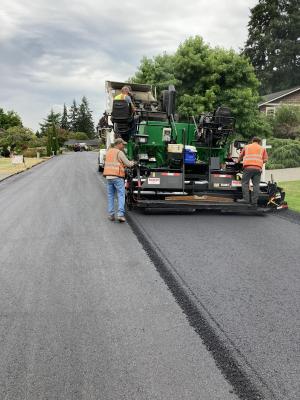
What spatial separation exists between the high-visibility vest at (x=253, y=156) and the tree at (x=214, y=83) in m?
13.4

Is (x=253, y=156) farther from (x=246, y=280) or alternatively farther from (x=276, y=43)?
(x=276, y=43)

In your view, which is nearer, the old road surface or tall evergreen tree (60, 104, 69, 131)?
the old road surface

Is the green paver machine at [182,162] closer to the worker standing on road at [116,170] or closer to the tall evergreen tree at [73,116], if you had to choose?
the worker standing on road at [116,170]

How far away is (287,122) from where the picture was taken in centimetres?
2984

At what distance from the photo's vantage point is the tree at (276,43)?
2566 inches

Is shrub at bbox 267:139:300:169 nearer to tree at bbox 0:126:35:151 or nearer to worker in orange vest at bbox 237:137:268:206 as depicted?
worker in orange vest at bbox 237:137:268:206

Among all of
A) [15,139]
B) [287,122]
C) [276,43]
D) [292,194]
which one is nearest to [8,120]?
[15,139]

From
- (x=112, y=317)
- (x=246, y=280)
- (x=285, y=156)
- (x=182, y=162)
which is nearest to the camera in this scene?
(x=112, y=317)

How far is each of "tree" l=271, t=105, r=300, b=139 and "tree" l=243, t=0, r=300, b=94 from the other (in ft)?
126

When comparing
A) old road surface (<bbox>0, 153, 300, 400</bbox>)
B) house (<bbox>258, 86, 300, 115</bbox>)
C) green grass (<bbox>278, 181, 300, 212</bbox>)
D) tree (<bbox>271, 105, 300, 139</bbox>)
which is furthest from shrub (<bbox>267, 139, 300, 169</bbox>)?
house (<bbox>258, 86, 300, 115</bbox>)

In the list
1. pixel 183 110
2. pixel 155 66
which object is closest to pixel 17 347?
pixel 183 110

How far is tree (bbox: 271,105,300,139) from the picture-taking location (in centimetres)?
2926

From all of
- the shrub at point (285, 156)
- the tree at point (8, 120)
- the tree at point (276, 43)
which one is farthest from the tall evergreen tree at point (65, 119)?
the shrub at point (285, 156)

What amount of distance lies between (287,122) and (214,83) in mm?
8182
